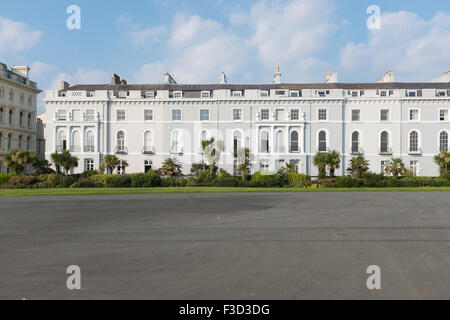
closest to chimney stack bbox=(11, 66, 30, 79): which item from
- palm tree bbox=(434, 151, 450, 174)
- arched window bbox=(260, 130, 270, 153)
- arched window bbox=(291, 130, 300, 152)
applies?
arched window bbox=(260, 130, 270, 153)

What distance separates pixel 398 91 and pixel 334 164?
664 inches

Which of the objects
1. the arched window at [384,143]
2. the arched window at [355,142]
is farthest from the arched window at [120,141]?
the arched window at [384,143]

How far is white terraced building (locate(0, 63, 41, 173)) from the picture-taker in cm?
4431

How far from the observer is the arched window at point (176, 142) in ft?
137

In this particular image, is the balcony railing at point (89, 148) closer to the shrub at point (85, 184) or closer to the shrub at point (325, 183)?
the shrub at point (85, 184)

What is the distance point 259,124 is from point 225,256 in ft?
117

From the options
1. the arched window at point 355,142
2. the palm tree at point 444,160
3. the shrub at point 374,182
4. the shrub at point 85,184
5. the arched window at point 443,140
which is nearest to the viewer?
the shrub at point 85,184

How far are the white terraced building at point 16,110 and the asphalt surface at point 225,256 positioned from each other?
1697 inches

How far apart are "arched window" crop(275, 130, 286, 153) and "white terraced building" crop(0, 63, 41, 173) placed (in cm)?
4015

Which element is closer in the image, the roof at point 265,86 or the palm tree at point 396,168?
the palm tree at point 396,168

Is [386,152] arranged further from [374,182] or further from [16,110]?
[16,110]

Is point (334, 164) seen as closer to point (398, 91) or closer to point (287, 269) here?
point (398, 91)

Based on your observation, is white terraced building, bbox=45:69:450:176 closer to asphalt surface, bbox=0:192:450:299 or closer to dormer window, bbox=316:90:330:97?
dormer window, bbox=316:90:330:97

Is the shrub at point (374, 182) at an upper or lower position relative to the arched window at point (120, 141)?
lower
